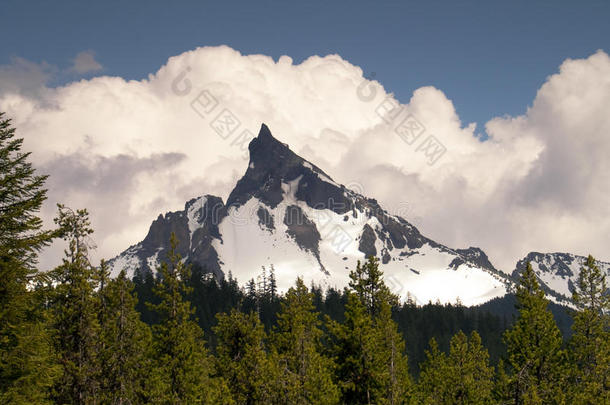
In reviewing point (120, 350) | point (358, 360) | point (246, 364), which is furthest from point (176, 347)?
point (358, 360)

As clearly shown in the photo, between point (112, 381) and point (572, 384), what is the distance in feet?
92.1

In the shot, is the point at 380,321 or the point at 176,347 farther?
the point at 380,321

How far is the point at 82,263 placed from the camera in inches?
1135

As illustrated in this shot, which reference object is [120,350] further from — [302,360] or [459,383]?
[459,383]

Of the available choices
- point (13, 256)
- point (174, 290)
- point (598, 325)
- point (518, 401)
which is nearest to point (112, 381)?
point (174, 290)

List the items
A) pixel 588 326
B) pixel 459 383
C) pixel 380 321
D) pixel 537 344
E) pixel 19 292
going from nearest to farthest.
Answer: pixel 19 292, pixel 537 344, pixel 588 326, pixel 380 321, pixel 459 383

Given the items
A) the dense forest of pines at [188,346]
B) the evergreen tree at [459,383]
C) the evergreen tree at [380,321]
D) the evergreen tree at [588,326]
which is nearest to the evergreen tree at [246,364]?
the dense forest of pines at [188,346]

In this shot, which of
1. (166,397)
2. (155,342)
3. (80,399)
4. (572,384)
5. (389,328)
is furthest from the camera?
(389,328)

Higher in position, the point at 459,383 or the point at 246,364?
the point at 246,364

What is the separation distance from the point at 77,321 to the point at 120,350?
3058 millimetres

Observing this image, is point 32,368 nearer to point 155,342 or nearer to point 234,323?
point 155,342

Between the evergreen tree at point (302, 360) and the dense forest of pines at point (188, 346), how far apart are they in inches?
3.5

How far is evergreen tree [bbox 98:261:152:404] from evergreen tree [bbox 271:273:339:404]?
7.98m

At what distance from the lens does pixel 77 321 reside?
94.4 ft
